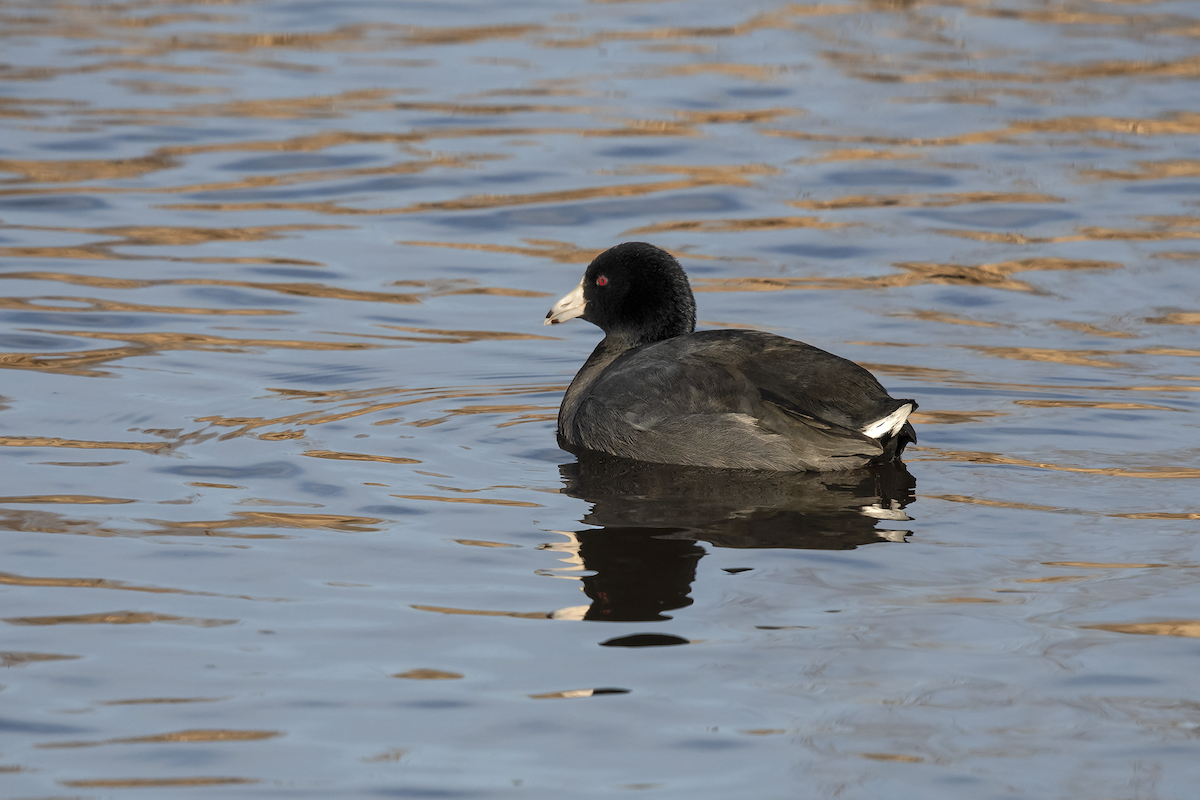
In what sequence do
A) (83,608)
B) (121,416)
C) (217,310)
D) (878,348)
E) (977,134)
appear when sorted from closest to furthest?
1. (83,608)
2. (121,416)
3. (878,348)
4. (217,310)
5. (977,134)

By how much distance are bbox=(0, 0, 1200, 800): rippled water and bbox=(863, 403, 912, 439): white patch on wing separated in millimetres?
250

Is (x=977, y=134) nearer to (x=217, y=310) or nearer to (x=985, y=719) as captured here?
(x=217, y=310)

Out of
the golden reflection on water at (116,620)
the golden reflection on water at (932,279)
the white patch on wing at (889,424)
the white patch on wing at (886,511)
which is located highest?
the golden reflection on water at (932,279)

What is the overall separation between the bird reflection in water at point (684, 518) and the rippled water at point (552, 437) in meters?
0.03

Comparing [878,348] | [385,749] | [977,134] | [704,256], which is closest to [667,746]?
[385,749]

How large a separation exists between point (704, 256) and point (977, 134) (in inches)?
183

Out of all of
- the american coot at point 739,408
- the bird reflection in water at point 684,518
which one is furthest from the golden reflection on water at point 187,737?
the american coot at point 739,408

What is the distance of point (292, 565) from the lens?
6.48 m

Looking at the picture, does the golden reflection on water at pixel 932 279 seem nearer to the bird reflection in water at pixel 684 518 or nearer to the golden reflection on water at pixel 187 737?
the bird reflection in water at pixel 684 518

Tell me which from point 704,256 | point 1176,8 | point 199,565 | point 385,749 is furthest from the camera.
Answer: point 1176,8

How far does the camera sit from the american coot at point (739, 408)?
7688mm

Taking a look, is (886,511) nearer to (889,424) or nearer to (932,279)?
(889,424)

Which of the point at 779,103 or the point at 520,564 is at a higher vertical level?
the point at 779,103

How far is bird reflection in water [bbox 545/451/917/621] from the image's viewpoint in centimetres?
625
